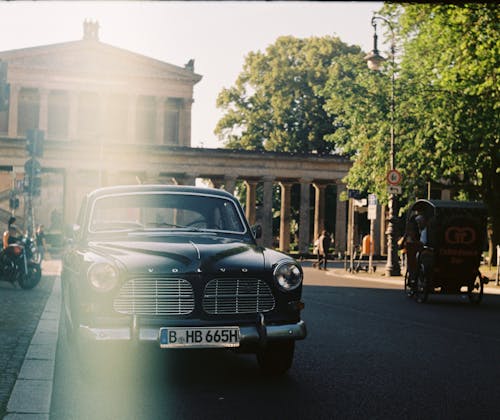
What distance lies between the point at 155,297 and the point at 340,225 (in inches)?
2172

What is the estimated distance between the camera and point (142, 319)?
23.9 feet

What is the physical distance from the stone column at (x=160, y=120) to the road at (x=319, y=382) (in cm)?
6896

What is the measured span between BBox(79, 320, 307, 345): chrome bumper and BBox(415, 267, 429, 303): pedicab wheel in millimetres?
11164

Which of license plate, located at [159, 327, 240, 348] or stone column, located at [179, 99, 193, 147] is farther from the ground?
stone column, located at [179, 99, 193, 147]

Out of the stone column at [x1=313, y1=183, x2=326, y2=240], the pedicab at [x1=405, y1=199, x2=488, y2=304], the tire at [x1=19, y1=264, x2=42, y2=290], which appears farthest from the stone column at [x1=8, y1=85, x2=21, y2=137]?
the pedicab at [x1=405, y1=199, x2=488, y2=304]

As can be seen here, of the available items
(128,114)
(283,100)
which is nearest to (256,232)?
(283,100)

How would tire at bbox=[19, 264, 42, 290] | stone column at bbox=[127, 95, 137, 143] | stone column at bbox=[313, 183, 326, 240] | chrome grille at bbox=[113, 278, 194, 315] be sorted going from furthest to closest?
stone column at bbox=[127, 95, 137, 143]
stone column at bbox=[313, 183, 326, 240]
tire at bbox=[19, 264, 42, 290]
chrome grille at bbox=[113, 278, 194, 315]

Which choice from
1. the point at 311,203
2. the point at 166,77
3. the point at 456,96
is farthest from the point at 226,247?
the point at 166,77

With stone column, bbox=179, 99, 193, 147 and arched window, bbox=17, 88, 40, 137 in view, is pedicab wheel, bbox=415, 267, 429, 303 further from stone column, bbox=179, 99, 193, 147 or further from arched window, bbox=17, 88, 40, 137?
arched window, bbox=17, 88, 40, 137

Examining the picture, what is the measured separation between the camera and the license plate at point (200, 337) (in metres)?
7.22

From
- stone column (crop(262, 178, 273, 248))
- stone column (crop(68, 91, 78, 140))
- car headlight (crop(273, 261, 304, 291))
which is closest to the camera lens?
car headlight (crop(273, 261, 304, 291))

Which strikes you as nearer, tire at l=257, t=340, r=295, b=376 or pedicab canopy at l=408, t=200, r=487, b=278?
tire at l=257, t=340, r=295, b=376

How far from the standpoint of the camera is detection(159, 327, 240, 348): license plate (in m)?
7.22

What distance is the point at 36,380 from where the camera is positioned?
24.2ft
